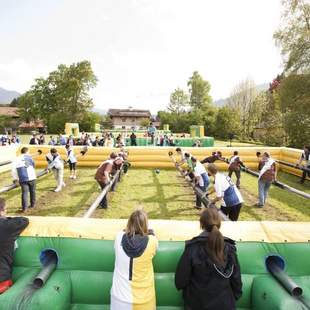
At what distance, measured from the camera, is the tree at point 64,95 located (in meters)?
54.5

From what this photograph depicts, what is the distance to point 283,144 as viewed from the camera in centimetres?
2758

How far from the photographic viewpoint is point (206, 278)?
273cm

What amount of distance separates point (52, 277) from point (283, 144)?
27665 millimetres

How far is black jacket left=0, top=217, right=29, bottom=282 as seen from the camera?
3.23 metres

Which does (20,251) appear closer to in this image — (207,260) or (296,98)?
(207,260)

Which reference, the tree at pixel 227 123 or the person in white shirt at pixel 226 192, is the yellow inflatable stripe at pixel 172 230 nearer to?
the person in white shirt at pixel 226 192

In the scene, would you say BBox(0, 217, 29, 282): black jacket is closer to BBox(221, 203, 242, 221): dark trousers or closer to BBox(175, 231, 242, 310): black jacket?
BBox(175, 231, 242, 310): black jacket

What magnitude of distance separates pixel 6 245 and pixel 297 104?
2343 centimetres

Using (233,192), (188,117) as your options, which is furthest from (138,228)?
(188,117)

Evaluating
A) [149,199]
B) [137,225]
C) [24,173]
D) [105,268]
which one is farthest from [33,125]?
[137,225]

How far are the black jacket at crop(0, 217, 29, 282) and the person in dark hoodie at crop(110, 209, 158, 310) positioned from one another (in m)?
1.27

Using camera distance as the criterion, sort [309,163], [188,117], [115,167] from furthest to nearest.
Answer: [188,117]
[309,163]
[115,167]

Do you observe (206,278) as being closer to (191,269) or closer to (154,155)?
(191,269)

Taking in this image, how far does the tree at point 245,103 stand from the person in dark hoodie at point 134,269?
45076 millimetres
